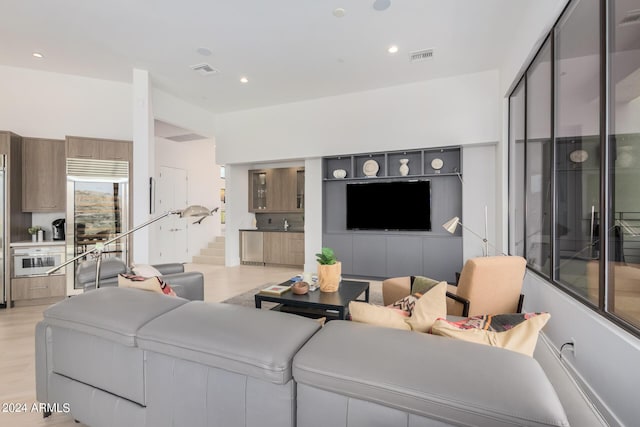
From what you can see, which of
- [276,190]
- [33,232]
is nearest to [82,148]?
[33,232]

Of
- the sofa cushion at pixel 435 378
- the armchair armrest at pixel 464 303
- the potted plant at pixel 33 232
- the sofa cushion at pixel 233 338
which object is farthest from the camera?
the potted plant at pixel 33 232

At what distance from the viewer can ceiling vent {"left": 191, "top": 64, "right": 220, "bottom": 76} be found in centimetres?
445

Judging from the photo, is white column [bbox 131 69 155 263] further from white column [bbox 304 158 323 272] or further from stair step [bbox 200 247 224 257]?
stair step [bbox 200 247 224 257]

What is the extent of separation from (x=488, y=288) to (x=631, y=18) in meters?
1.99

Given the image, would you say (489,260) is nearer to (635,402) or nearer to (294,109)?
(635,402)

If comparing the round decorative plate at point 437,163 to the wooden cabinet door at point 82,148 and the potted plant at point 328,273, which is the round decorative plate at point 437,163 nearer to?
the potted plant at point 328,273

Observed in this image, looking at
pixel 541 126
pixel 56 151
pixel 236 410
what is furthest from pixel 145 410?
pixel 56 151

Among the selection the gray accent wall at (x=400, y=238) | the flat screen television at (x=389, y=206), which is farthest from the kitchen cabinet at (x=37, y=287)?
the flat screen television at (x=389, y=206)

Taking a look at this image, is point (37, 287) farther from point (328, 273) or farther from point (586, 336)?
point (586, 336)

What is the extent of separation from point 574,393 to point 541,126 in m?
2.49

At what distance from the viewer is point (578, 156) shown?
2318 mm

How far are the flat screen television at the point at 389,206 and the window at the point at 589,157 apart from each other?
183 cm

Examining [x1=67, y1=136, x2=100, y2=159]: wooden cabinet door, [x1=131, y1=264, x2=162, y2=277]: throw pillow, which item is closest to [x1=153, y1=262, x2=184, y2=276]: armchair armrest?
[x1=131, y1=264, x2=162, y2=277]: throw pillow

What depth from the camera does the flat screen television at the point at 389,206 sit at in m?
5.16
